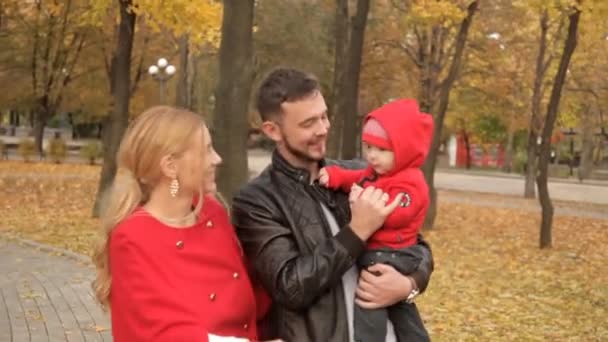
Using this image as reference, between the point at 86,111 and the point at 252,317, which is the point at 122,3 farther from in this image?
the point at 86,111

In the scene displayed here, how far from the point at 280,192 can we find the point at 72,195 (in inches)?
803

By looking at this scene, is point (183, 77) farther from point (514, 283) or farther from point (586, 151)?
point (586, 151)

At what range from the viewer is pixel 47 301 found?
890 centimetres

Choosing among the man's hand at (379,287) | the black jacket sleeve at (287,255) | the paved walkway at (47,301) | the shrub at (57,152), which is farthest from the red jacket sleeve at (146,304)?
the shrub at (57,152)

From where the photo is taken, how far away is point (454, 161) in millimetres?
72562

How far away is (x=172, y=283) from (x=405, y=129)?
3.05ft

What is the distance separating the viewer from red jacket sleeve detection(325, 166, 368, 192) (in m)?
2.82

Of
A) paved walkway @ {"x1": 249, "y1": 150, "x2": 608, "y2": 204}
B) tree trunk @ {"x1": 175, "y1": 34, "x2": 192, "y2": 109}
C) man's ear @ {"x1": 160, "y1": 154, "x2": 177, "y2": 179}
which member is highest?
tree trunk @ {"x1": 175, "y1": 34, "x2": 192, "y2": 109}

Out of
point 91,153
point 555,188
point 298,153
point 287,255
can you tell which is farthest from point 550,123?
point 91,153

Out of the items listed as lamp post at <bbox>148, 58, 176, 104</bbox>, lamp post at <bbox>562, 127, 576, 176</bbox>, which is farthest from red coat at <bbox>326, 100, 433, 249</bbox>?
lamp post at <bbox>562, 127, 576, 176</bbox>

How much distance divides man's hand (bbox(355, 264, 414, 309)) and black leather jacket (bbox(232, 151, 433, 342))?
71 mm

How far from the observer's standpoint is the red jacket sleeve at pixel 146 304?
233 centimetres

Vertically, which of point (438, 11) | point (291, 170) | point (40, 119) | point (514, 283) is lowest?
point (514, 283)

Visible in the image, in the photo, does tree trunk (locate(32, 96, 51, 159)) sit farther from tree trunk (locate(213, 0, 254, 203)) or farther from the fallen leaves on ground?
tree trunk (locate(213, 0, 254, 203))
